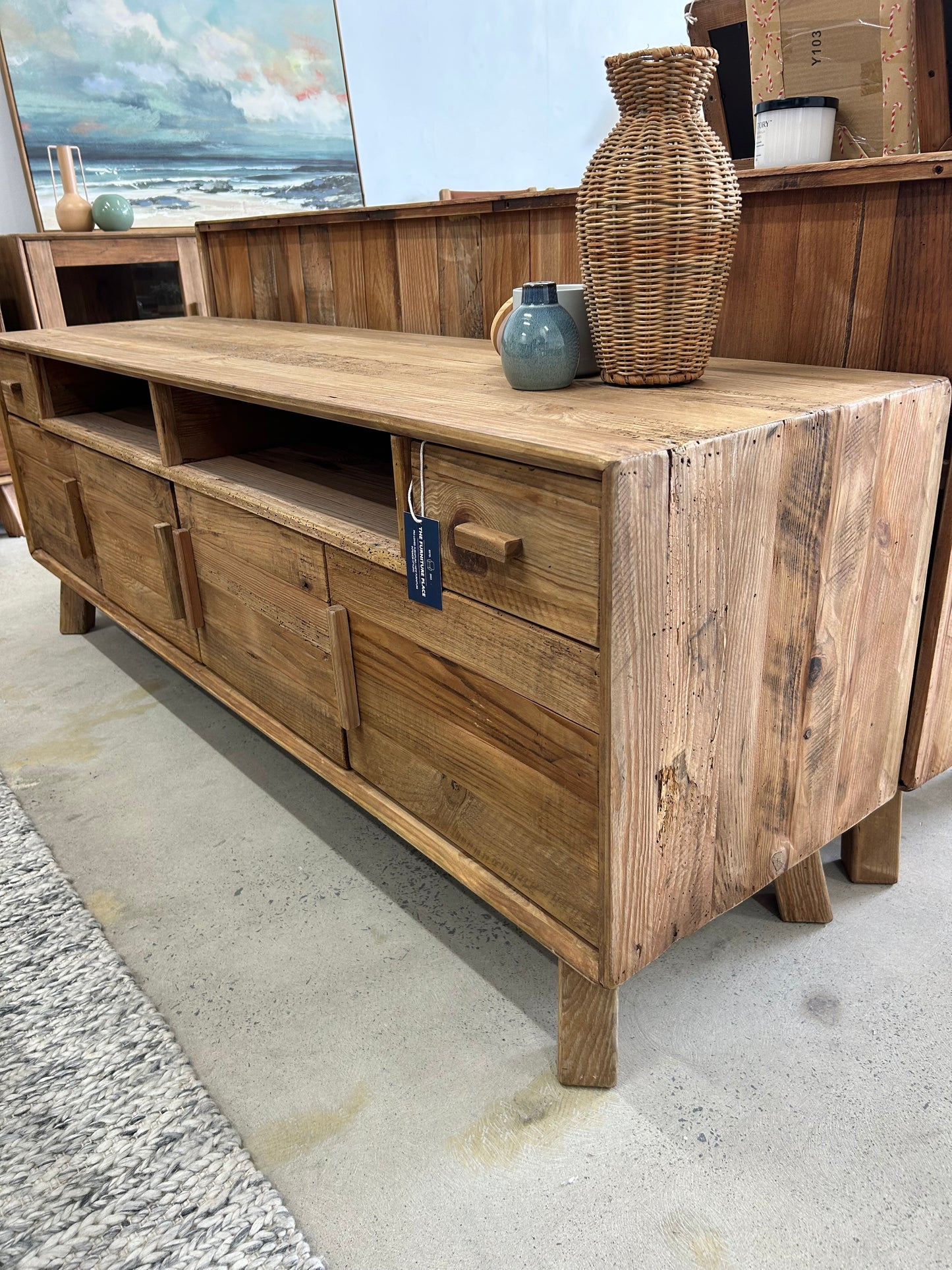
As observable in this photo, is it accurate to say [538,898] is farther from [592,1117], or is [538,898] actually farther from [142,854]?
[142,854]

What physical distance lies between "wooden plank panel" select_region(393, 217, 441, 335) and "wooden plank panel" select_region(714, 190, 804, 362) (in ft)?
1.91

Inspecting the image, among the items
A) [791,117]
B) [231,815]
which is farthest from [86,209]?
[791,117]

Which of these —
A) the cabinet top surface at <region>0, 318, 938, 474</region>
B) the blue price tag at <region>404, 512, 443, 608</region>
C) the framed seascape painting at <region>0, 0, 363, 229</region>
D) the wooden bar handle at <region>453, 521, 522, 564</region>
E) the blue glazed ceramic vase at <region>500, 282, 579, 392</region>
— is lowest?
the blue price tag at <region>404, 512, 443, 608</region>

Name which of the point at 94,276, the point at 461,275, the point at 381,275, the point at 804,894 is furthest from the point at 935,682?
the point at 94,276

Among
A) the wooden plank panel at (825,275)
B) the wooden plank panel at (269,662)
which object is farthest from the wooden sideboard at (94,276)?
the wooden plank panel at (825,275)

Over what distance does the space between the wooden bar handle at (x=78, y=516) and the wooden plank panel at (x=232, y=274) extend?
585 mm

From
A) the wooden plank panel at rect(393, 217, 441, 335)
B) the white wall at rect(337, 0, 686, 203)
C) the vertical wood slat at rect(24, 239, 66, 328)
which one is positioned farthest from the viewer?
the white wall at rect(337, 0, 686, 203)

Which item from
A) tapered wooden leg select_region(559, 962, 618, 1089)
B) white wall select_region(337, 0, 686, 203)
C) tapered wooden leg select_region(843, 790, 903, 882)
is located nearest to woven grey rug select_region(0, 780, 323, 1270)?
tapered wooden leg select_region(559, 962, 618, 1089)

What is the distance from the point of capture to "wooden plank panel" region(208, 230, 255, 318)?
2002 millimetres

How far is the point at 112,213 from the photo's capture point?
2.72 m

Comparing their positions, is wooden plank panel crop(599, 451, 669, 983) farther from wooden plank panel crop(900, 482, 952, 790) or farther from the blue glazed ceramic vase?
wooden plank panel crop(900, 482, 952, 790)

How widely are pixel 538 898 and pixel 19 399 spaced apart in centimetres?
160

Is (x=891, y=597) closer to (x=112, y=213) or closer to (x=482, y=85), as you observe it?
(x=112, y=213)

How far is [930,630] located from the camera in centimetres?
102
